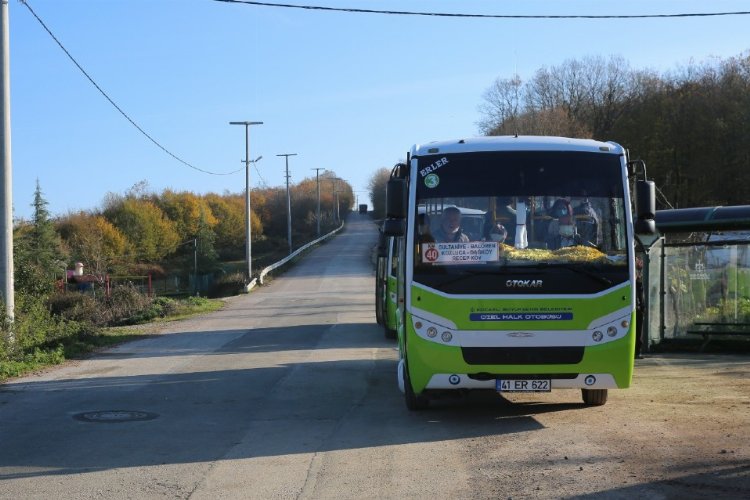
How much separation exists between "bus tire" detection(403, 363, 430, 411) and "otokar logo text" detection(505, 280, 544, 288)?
5.95 ft

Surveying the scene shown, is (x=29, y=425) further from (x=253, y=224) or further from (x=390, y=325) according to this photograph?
(x=253, y=224)

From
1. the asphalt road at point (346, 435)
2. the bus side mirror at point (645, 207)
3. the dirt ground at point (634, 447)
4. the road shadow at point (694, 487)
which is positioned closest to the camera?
the road shadow at point (694, 487)

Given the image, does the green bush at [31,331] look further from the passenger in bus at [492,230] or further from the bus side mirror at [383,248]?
the passenger in bus at [492,230]

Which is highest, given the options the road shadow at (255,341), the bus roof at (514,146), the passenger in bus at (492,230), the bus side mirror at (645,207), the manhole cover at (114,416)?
the bus roof at (514,146)

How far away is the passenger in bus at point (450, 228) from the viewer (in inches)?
371

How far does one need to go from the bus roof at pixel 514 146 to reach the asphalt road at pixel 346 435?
313cm

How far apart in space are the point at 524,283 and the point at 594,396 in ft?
7.37

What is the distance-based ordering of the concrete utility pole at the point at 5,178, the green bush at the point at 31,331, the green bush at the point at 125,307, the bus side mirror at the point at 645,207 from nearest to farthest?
the bus side mirror at the point at 645,207 < the green bush at the point at 31,331 < the concrete utility pole at the point at 5,178 < the green bush at the point at 125,307

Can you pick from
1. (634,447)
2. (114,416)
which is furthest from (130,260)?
(634,447)

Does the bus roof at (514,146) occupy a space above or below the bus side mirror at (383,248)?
above

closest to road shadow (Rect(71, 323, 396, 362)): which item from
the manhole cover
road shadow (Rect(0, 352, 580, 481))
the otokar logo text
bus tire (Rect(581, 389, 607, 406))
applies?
road shadow (Rect(0, 352, 580, 481))

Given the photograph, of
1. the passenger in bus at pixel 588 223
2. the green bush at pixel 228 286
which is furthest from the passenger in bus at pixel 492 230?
the green bush at pixel 228 286

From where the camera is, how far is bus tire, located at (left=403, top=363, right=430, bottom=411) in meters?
10.2

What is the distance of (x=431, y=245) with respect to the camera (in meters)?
9.45
